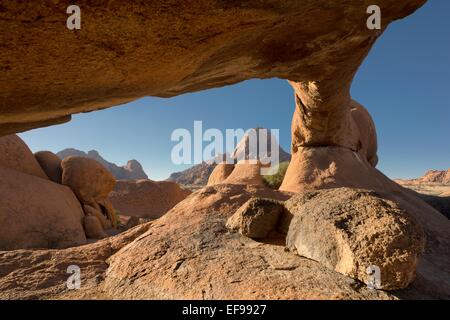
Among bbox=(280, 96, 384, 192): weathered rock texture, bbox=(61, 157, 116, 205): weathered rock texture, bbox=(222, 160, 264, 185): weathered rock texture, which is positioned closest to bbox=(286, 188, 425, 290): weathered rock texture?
bbox=(280, 96, 384, 192): weathered rock texture

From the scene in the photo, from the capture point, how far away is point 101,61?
290 cm

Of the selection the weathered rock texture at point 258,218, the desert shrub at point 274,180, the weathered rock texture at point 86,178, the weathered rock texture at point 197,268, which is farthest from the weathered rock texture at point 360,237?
the weathered rock texture at point 86,178

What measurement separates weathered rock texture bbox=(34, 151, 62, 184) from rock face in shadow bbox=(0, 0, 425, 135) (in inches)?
369

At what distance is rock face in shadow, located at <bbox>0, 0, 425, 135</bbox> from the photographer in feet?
7.47

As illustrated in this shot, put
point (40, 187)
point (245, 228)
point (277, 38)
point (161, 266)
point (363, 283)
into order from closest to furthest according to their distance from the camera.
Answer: point (363, 283)
point (161, 266)
point (245, 228)
point (277, 38)
point (40, 187)

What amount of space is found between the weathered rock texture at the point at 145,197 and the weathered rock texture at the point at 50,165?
22.9ft

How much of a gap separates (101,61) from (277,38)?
283 cm

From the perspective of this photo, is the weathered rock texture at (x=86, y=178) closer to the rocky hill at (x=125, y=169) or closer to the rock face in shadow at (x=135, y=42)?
the rock face in shadow at (x=135, y=42)

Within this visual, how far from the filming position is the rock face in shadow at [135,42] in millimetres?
2278

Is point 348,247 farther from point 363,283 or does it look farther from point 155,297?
point 155,297

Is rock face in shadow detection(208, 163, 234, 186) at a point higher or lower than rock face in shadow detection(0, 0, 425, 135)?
lower

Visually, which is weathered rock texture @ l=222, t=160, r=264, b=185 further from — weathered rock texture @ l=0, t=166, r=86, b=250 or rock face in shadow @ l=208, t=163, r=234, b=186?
weathered rock texture @ l=0, t=166, r=86, b=250
